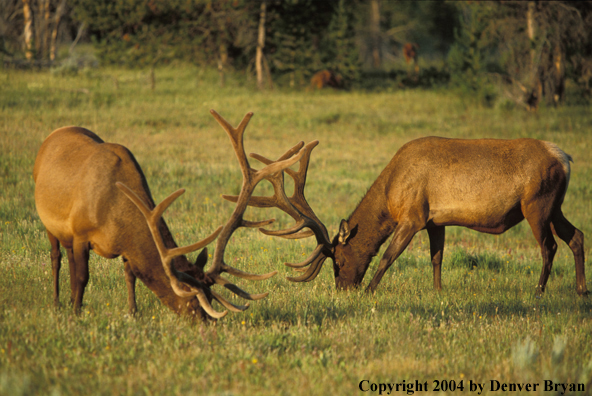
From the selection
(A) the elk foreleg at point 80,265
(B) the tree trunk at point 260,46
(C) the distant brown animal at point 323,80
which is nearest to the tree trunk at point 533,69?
(C) the distant brown animal at point 323,80

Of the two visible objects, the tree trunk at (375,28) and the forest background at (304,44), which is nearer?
the forest background at (304,44)

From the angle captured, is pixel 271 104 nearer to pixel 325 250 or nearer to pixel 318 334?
pixel 325 250

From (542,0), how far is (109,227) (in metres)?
23.9

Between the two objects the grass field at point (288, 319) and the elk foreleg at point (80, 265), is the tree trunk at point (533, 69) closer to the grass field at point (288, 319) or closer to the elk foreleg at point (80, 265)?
the grass field at point (288, 319)

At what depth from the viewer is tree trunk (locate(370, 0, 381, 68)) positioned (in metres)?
50.3

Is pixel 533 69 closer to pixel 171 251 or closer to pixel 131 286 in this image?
pixel 131 286

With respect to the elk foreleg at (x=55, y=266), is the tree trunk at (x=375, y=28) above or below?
above

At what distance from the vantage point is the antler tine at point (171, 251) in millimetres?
4432

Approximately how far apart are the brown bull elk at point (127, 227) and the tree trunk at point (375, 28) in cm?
4678

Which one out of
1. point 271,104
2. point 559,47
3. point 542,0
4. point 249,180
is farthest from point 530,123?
point 249,180

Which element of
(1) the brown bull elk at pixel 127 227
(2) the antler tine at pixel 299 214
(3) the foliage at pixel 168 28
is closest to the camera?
(1) the brown bull elk at pixel 127 227

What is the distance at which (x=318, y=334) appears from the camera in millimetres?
5066

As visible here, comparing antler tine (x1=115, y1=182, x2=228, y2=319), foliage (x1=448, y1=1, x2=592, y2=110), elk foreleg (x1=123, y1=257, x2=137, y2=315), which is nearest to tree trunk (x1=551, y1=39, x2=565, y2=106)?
foliage (x1=448, y1=1, x2=592, y2=110)

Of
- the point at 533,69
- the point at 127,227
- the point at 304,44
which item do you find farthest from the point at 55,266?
the point at 304,44
